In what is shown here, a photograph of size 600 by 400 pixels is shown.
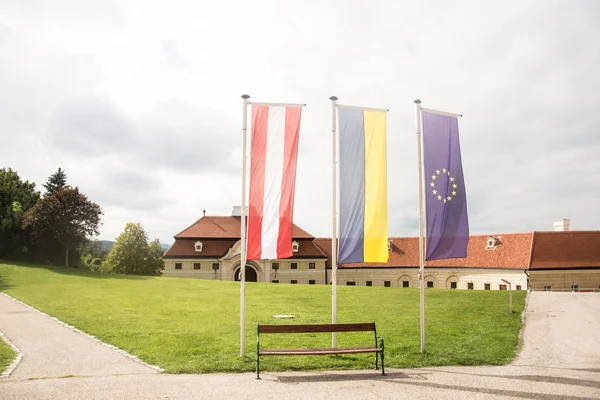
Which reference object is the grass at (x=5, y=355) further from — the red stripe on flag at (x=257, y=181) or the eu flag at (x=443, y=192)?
the eu flag at (x=443, y=192)

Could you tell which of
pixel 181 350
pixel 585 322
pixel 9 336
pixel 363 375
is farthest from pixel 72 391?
pixel 585 322

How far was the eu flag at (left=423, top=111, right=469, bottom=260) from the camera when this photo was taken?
1348 centimetres

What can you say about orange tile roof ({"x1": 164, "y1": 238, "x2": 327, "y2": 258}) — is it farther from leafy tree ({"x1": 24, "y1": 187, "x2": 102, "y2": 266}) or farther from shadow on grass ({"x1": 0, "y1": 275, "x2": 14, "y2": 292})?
shadow on grass ({"x1": 0, "y1": 275, "x2": 14, "y2": 292})

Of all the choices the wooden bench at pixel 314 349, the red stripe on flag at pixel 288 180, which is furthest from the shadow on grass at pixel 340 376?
the red stripe on flag at pixel 288 180

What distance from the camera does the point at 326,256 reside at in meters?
58.2

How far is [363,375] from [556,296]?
22.3 meters

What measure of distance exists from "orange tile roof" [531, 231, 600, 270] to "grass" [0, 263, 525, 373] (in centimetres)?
2199

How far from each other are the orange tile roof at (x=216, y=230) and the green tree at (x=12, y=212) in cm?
1810

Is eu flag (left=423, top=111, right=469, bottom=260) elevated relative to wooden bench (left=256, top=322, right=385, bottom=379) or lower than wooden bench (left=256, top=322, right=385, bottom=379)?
elevated

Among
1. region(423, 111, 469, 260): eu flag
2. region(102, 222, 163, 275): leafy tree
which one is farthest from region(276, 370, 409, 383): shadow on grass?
region(102, 222, 163, 275): leafy tree

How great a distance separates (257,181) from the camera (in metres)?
12.9

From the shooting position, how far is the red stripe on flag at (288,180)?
1292cm

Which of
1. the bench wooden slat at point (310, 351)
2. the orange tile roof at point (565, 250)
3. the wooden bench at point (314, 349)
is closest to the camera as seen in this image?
the bench wooden slat at point (310, 351)

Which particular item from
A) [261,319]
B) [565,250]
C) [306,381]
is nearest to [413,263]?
[565,250]
